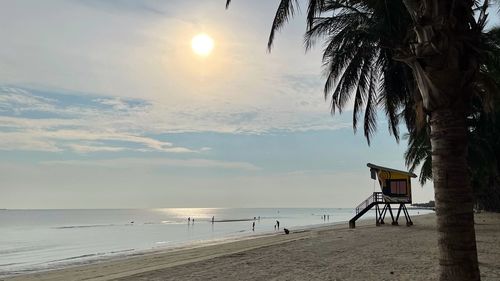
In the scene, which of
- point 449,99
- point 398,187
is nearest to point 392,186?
point 398,187

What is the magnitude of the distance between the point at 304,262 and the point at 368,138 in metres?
5.74

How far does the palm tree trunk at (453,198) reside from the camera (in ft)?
16.0

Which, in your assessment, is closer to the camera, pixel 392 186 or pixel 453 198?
pixel 453 198

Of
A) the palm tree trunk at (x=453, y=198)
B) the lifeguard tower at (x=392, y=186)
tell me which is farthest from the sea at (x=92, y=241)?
the palm tree trunk at (x=453, y=198)

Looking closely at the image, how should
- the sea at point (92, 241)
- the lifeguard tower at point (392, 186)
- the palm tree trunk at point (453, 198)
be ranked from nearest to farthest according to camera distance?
the palm tree trunk at point (453, 198), the sea at point (92, 241), the lifeguard tower at point (392, 186)

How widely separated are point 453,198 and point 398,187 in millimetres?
29128

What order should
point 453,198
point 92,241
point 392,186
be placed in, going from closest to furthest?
point 453,198 < point 392,186 < point 92,241

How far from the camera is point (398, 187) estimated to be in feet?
107

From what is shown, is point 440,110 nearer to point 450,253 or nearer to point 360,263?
point 450,253

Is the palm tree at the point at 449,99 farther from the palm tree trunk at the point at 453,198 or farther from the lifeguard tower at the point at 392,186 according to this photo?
the lifeguard tower at the point at 392,186

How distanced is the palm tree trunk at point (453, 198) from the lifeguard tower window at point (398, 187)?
93.8 ft

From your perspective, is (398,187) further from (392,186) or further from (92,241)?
(92,241)

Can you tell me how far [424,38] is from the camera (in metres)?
5.10

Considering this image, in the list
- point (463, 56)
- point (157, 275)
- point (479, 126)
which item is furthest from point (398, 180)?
point (463, 56)
